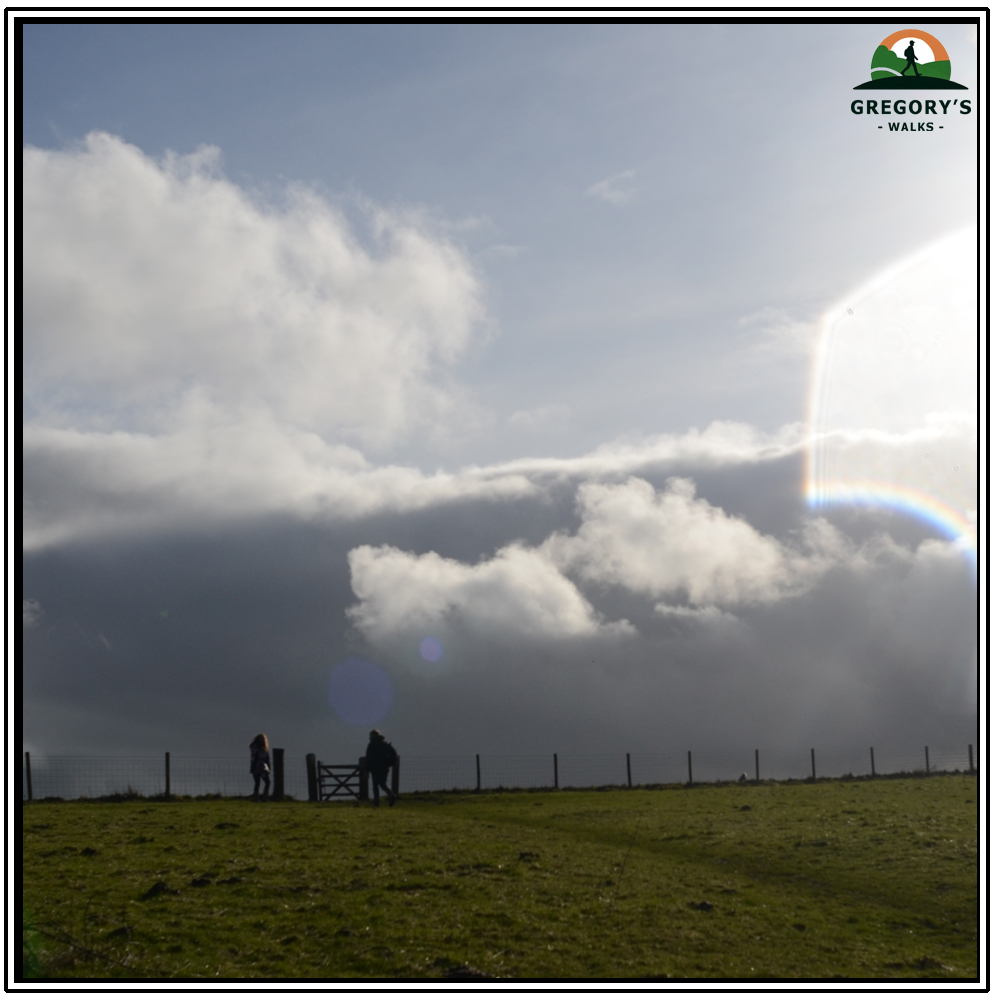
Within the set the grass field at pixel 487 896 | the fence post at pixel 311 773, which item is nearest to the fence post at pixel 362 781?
the fence post at pixel 311 773

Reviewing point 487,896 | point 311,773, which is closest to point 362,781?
point 311,773

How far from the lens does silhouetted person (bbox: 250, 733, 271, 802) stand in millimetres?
29062

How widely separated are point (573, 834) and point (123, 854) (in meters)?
10.8

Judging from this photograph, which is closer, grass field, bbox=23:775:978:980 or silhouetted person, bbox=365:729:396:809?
grass field, bbox=23:775:978:980

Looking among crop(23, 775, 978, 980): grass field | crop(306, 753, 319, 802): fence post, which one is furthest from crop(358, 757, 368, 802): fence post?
crop(23, 775, 978, 980): grass field

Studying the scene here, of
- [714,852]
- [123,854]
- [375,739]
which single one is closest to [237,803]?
[375,739]

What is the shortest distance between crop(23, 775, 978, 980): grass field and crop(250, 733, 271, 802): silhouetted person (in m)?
3.77

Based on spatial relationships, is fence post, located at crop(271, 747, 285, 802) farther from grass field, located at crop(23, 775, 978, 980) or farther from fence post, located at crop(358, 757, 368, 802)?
grass field, located at crop(23, 775, 978, 980)

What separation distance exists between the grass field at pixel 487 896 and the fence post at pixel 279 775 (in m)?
4.56

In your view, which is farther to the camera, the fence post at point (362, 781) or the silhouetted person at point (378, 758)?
the fence post at point (362, 781)

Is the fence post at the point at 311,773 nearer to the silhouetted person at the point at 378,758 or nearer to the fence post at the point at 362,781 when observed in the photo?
the fence post at the point at 362,781

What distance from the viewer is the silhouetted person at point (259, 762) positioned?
95.3ft
